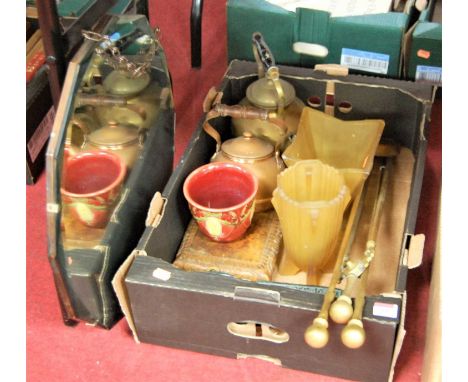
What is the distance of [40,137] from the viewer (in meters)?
1.03

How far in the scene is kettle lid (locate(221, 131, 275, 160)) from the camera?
2.85 ft

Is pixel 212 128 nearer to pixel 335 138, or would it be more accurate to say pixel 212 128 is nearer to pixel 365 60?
pixel 335 138

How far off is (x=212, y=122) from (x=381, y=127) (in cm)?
24

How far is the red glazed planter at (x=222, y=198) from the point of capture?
80 centimetres

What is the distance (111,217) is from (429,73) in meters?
0.55

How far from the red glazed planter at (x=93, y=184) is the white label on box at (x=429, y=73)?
50 centimetres

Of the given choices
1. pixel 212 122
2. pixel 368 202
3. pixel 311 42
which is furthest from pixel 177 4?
pixel 368 202

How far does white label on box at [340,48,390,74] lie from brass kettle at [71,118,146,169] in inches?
14.4

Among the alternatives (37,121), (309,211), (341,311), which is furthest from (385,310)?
(37,121)

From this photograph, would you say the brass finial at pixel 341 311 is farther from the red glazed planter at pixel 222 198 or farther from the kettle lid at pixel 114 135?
the kettle lid at pixel 114 135

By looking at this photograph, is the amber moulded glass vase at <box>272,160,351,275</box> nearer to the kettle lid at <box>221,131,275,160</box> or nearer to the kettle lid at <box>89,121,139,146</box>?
the kettle lid at <box>221,131,275,160</box>

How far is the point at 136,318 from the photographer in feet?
2.44

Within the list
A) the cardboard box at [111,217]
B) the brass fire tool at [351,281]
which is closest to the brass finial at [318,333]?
the brass fire tool at [351,281]

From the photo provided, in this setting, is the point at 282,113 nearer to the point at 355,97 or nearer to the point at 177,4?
the point at 355,97
